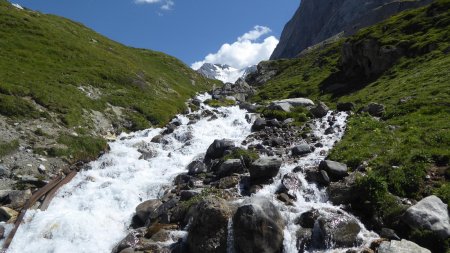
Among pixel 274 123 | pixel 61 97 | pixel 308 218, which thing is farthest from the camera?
pixel 61 97

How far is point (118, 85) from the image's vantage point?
5488cm

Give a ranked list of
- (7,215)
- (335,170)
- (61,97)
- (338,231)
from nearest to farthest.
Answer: (338,231) → (7,215) → (335,170) → (61,97)

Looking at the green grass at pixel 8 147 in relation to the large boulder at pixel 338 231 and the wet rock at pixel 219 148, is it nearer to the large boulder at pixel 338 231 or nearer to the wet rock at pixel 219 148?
the wet rock at pixel 219 148

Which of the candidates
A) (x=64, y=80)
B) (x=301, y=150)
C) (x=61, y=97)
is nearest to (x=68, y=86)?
(x=64, y=80)

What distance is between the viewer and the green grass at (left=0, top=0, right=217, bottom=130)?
3903cm

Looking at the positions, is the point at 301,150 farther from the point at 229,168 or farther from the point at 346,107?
the point at 346,107

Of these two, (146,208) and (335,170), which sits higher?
(335,170)

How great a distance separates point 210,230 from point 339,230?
6.02 meters

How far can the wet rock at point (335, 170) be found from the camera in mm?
24812

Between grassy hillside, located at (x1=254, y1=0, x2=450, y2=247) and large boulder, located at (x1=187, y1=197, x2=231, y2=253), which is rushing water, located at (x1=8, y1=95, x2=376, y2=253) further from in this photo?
grassy hillside, located at (x1=254, y1=0, x2=450, y2=247)

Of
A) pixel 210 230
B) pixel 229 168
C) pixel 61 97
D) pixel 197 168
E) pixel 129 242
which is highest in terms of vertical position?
pixel 61 97

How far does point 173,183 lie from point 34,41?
40518 mm

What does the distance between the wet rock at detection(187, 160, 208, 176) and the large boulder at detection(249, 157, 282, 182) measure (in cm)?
539

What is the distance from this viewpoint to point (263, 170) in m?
25.9
